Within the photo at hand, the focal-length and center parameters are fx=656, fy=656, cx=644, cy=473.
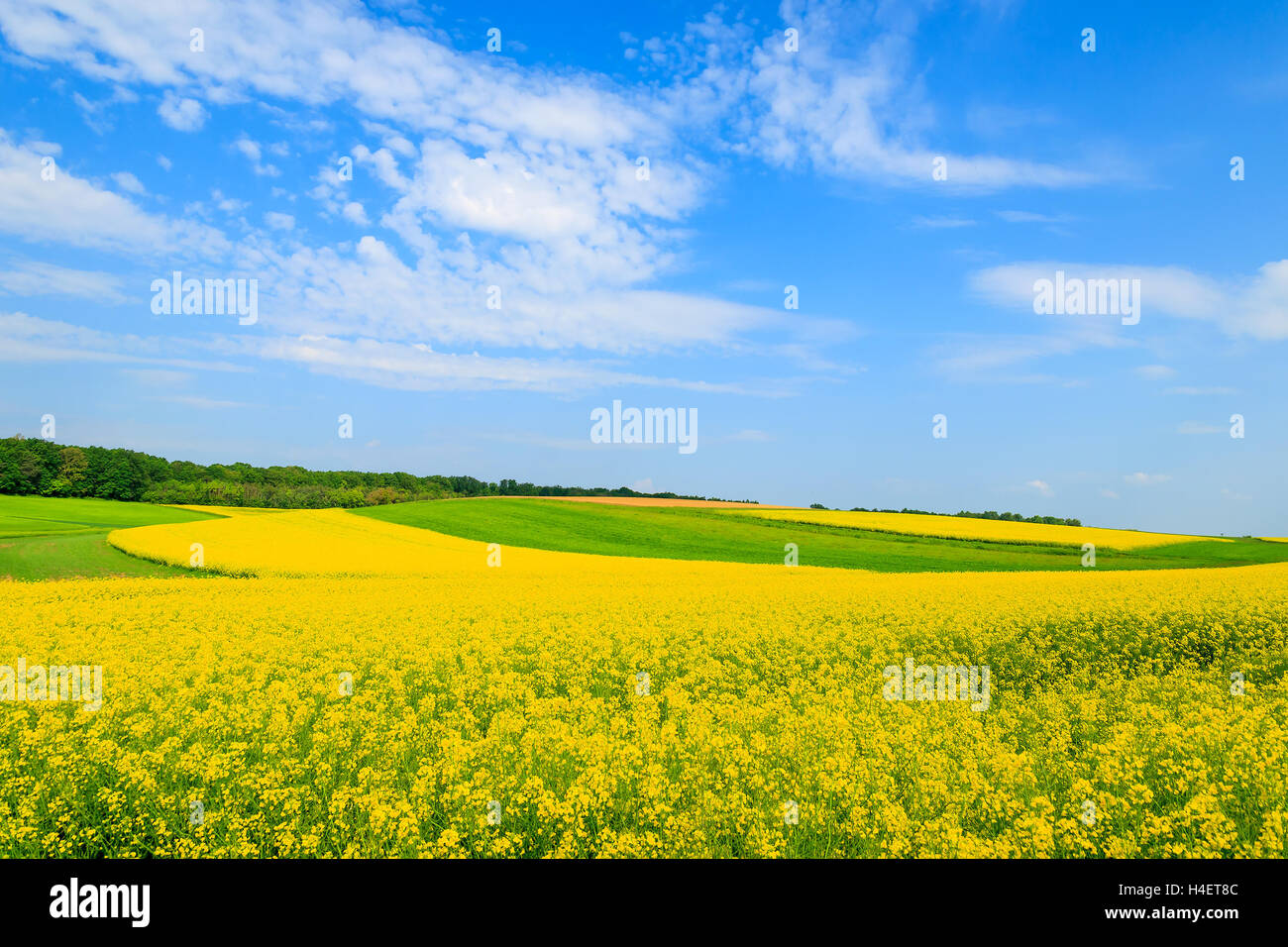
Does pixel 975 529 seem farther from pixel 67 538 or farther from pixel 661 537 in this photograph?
pixel 67 538

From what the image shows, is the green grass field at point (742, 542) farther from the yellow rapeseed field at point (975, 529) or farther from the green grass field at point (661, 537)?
the yellow rapeseed field at point (975, 529)

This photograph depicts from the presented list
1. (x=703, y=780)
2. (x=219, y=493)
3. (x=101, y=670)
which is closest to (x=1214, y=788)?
(x=703, y=780)

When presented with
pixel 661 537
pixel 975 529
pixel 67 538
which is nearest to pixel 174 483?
pixel 67 538

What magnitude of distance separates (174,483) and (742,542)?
73925 mm

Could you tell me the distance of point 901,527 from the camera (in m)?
60.2

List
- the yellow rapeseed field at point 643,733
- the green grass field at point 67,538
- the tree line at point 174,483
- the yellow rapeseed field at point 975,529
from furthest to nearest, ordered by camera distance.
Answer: the tree line at point 174,483 → the yellow rapeseed field at point 975,529 → the green grass field at point 67,538 → the yellow rapeseed field at point 643,733

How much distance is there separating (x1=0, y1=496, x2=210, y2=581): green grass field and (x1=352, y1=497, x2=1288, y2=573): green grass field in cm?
1909

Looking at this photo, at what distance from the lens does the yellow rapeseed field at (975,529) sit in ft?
187

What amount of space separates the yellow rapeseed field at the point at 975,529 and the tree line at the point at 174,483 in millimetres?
19778

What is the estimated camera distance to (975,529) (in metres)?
61.2

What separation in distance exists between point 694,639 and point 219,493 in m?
89.4
